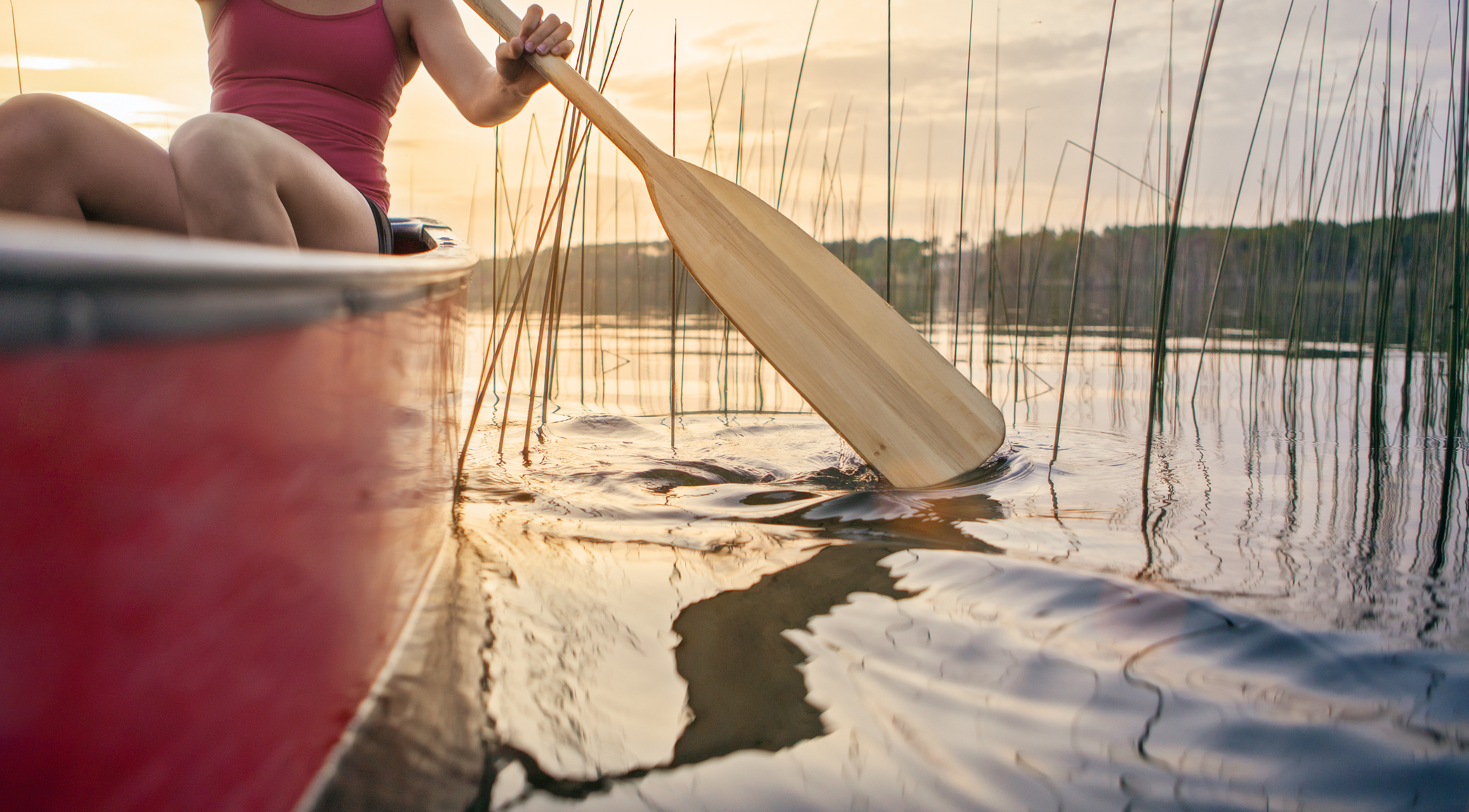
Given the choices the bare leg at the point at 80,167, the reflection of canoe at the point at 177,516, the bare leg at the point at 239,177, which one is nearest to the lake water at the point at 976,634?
the reflection of canoe at the point at 177,516

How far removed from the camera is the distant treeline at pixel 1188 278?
7.92 ft

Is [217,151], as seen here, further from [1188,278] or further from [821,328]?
[1188,278]

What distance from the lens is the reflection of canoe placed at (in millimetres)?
288

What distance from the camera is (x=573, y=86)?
1.39 metres

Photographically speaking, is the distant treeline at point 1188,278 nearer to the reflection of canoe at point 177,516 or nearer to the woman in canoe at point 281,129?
the woman in canoe at point 281,129

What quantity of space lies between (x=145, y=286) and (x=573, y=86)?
1.20 m

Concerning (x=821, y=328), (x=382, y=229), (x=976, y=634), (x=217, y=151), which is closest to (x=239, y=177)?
(x=217, y=151)

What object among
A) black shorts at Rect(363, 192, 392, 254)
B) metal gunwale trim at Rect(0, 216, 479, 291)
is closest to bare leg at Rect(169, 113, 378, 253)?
black shorts at Rect(363, 192, 392, 254)

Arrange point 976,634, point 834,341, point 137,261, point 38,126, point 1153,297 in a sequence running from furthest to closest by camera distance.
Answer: point 1153,297 → point 834,341 → point 976,634 → point 38,126 → point 137,261

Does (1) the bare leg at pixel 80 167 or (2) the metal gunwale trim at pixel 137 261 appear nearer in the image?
(2) the metal gunwale trim at pixel 137 261

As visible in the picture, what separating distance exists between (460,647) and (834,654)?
0.40 meters

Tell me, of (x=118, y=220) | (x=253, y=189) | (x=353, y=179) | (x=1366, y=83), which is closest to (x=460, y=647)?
(x=253, y=189)

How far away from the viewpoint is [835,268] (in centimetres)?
169

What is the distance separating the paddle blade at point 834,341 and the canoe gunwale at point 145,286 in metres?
1.05
